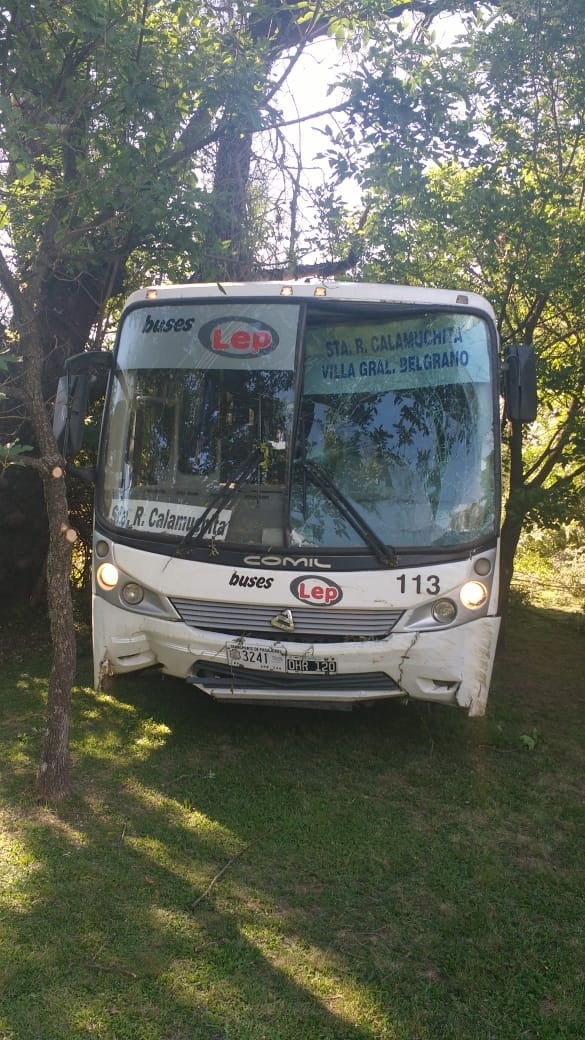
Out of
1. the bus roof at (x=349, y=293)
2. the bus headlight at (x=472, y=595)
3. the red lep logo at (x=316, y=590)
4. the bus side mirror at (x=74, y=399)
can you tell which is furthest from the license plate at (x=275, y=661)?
the bus roof at (x=349, y=293)

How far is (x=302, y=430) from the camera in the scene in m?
5.40

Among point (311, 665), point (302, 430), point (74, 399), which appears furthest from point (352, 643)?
point (74, 399)

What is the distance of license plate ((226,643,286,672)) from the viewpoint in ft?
17.0

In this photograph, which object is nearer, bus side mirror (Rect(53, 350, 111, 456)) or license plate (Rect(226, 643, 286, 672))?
license plate (Rect(226, 643, 286, 672))

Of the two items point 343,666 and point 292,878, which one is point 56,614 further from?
point 292,878

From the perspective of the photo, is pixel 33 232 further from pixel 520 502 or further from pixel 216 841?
pixel 520 502

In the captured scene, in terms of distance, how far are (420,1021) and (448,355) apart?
12.5ft

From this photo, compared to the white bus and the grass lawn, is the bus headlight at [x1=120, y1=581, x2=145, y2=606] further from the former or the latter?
the grass lawn

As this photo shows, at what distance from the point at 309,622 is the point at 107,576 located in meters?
1.36

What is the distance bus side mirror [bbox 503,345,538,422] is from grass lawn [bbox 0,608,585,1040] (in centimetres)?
231

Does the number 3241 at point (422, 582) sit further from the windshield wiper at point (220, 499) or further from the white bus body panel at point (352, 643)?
the windshield wiper at point (220, 499)

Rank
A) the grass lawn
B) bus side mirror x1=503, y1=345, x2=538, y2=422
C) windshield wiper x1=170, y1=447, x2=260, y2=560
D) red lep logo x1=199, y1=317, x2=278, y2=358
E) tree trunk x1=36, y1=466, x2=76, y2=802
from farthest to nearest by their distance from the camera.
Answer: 1. bus side mirror x1=503, y1=345, x2=538, y2=422
2. red lep logo x1=199, y1=317, x2=278, y2=358
3. windshield wiper x1=170, y1=447, x2=260, y2=560
4. tree trunk x1=36, y1=466, x2=76, y2=802
5. the grass lawn

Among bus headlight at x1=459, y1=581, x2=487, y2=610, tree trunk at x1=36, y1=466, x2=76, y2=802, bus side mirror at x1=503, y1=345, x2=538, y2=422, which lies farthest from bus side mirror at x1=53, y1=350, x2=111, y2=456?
bus side mirror at x1=503, y1=345, x2=538, y2=422

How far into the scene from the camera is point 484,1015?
122 inches
